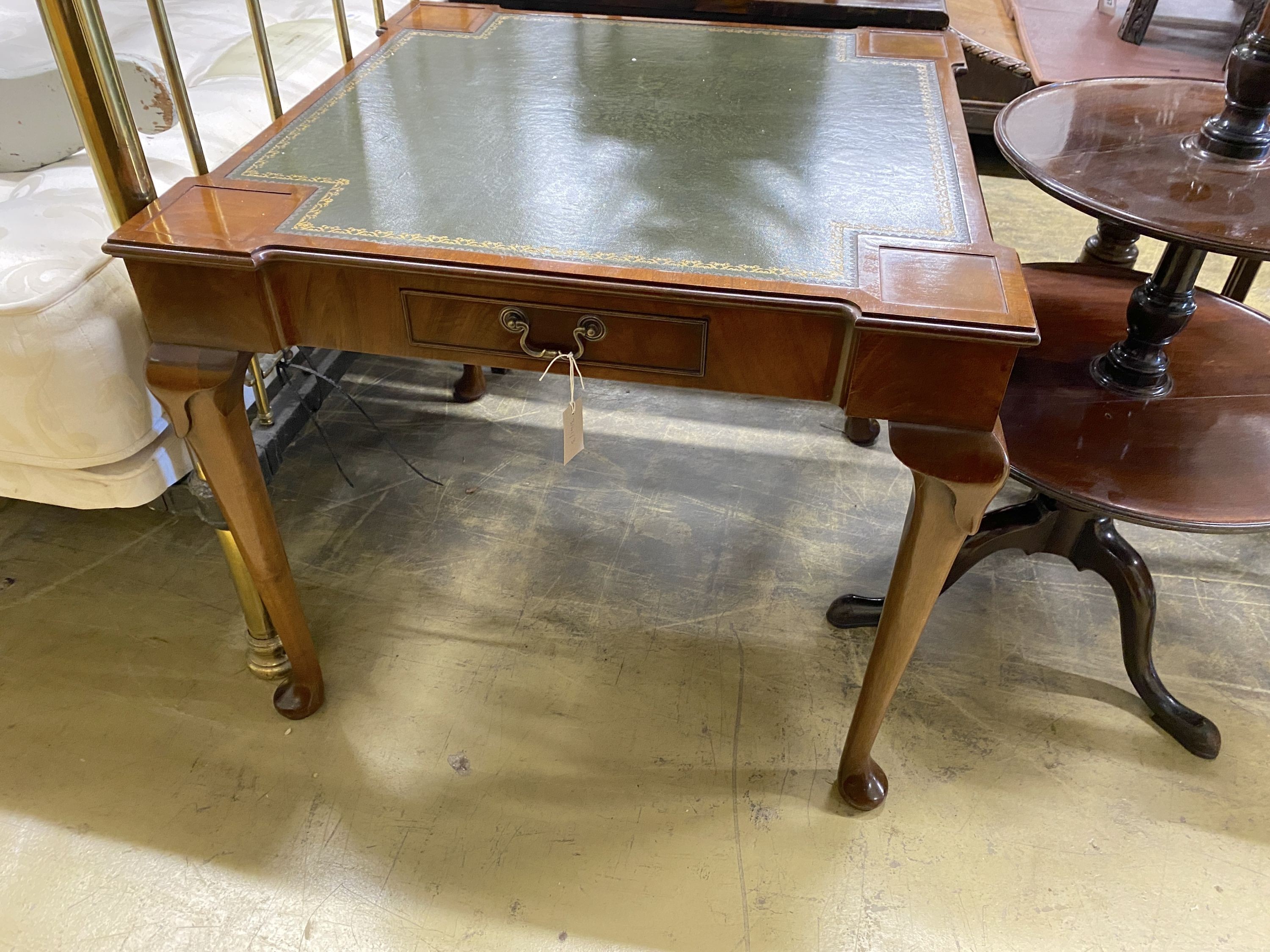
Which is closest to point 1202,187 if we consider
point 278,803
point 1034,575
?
point 1034,575

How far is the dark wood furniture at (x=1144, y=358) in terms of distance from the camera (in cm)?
104

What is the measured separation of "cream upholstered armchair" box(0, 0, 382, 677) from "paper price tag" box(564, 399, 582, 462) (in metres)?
0.56

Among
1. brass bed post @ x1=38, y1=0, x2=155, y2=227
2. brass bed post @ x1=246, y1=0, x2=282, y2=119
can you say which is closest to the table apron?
brass bed post @ x1=38, y1=0, x2=155, y2=227

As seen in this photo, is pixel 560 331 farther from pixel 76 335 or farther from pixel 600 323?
pixel 76 335

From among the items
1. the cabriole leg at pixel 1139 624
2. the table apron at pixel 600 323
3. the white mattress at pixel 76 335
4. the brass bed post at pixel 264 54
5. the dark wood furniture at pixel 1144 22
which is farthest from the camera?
the dark wood furniture at pixel 1144 22

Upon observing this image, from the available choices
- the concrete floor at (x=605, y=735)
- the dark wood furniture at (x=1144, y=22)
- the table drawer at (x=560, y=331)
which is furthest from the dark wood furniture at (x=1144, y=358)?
the dark wood furniture at (x=1144, y=22)

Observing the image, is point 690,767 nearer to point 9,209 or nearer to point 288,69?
point 9,209

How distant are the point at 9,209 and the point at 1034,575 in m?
1.75

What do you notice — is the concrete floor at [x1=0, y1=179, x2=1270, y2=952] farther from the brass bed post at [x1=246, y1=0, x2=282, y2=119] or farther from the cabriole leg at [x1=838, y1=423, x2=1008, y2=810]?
the brass bed post at [x1=246, y1=0, x2=282, y2=119]

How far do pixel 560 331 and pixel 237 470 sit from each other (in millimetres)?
455

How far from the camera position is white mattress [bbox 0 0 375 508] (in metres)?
1.10

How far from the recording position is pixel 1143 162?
3.63 feet

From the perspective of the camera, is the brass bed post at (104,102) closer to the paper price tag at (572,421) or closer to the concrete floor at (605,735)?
the paper price tag at (572,421)

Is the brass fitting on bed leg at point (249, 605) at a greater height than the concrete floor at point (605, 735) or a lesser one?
greater
